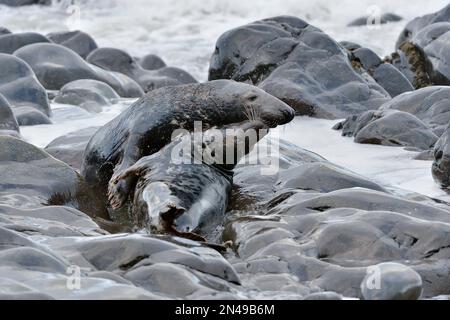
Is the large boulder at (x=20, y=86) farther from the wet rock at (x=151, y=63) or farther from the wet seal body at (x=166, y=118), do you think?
the wet rock at (x=151, y=63)

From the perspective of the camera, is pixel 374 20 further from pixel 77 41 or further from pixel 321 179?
pixel 321 179

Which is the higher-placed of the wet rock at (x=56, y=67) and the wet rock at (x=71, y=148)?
the wet rock at (x=71, y=148)

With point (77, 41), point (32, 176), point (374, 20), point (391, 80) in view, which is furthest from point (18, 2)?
point (32, 176)

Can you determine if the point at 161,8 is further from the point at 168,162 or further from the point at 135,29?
the point at 168,162

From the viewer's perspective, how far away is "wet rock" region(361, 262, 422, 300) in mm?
4328

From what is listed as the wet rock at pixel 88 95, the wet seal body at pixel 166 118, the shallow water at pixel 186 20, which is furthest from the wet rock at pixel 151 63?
the wet seal body at pixel 166 118

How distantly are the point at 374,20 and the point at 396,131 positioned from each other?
42.0 feet

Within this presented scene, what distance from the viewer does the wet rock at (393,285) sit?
4328mm

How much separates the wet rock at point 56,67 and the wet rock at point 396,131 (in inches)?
189

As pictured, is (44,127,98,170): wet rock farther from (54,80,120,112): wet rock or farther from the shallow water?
the shallow water

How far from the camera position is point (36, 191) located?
630 cm

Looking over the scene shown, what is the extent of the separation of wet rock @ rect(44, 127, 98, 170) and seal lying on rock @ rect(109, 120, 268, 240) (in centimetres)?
153

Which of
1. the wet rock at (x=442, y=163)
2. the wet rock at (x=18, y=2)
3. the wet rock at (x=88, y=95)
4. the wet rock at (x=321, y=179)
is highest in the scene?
the wet rock at (x=321, y=179)

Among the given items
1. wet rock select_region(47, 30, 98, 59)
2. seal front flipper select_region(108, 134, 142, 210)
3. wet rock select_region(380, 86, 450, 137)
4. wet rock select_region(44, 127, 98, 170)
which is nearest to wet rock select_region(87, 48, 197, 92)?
wet rock select_region(47, 30, 98, 59)
